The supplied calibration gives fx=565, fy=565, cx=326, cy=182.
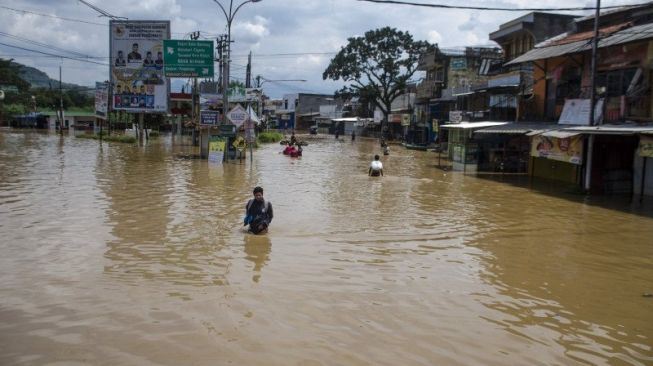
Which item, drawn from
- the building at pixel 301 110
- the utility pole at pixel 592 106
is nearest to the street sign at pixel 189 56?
the utility pole at pixel 592 106

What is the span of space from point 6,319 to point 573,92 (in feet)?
80.9

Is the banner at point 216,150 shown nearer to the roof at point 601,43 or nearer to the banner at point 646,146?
the roof at point 601,43

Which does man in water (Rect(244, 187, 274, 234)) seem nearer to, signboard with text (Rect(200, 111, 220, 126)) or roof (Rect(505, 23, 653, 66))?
roof (Rect(505, 23, 653, 66))

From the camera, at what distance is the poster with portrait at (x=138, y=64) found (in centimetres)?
3841

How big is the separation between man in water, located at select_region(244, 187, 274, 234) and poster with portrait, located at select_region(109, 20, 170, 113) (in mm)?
29396

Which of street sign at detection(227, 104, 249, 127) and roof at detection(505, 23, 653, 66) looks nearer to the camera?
roof at detection(505, 23, 653, 66)

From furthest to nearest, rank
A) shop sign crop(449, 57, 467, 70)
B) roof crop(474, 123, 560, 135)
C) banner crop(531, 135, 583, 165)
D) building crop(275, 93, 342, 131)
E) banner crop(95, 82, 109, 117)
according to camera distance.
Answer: building crop(275, 93, 342, 131)
shop sign crop(449, 57, 467, 70)
banner crop(95, 82, 109, 117)
roof crop(474, 123, 560, 135)
banner crop(531, 135, 583, 165)

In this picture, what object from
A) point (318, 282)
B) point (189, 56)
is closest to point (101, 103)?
point (189, 56)

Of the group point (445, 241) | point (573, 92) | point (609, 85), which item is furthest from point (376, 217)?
point (573, 92)

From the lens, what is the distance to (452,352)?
239 inches

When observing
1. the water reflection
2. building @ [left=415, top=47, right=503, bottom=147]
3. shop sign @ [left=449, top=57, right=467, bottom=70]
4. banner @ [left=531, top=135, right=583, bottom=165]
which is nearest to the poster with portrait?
building @ [left=415, top=47, right=503, bottom=147]

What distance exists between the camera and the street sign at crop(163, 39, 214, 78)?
106ft

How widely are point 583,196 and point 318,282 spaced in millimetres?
15391

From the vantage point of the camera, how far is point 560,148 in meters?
22.9
